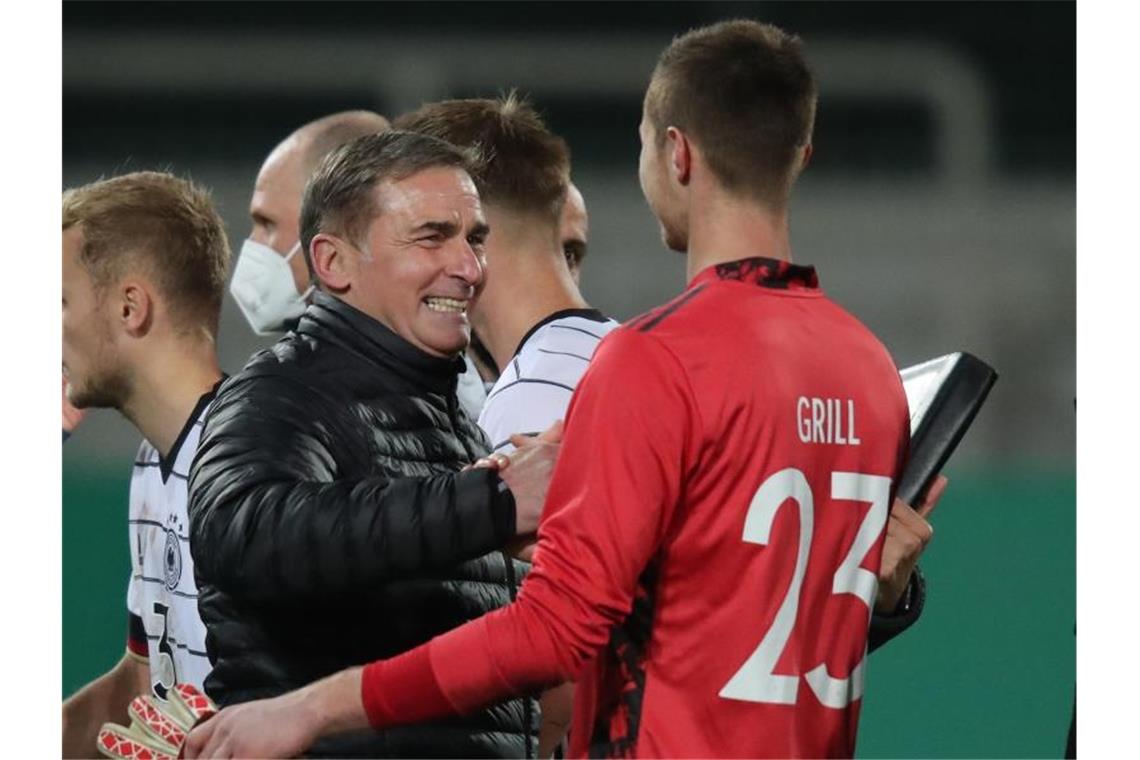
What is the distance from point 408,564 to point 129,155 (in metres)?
7.48

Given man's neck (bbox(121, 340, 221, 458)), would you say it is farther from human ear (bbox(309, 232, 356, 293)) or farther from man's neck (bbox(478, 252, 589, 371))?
human ear (bbox(309, 232, 356, 293))

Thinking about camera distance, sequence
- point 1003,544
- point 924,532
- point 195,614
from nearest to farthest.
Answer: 1. point 924,532
2. point 195,614
3. point 1003,544

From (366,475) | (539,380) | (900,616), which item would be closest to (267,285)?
(539,380)

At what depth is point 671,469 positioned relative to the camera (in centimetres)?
183

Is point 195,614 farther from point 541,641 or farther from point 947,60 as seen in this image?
point 947,60

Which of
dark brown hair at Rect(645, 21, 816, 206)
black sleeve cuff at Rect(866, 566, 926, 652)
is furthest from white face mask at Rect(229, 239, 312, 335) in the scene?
dark brown hair at Rect(645, 21, 816, 206)

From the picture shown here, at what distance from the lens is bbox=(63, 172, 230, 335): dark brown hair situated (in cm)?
308

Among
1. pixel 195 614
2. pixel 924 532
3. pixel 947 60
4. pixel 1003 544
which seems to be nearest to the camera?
pixel 924 532

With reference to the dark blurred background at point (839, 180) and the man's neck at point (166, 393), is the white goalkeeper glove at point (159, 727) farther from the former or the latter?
the dark blurred background at point (839, 180)

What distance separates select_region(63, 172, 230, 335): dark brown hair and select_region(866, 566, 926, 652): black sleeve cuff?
1.40 meters

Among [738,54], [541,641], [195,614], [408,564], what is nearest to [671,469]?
[541,641]

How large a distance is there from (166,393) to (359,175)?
829mm

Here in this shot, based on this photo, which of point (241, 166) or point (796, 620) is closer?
point (796, 620)

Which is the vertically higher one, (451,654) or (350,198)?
(350,198)
